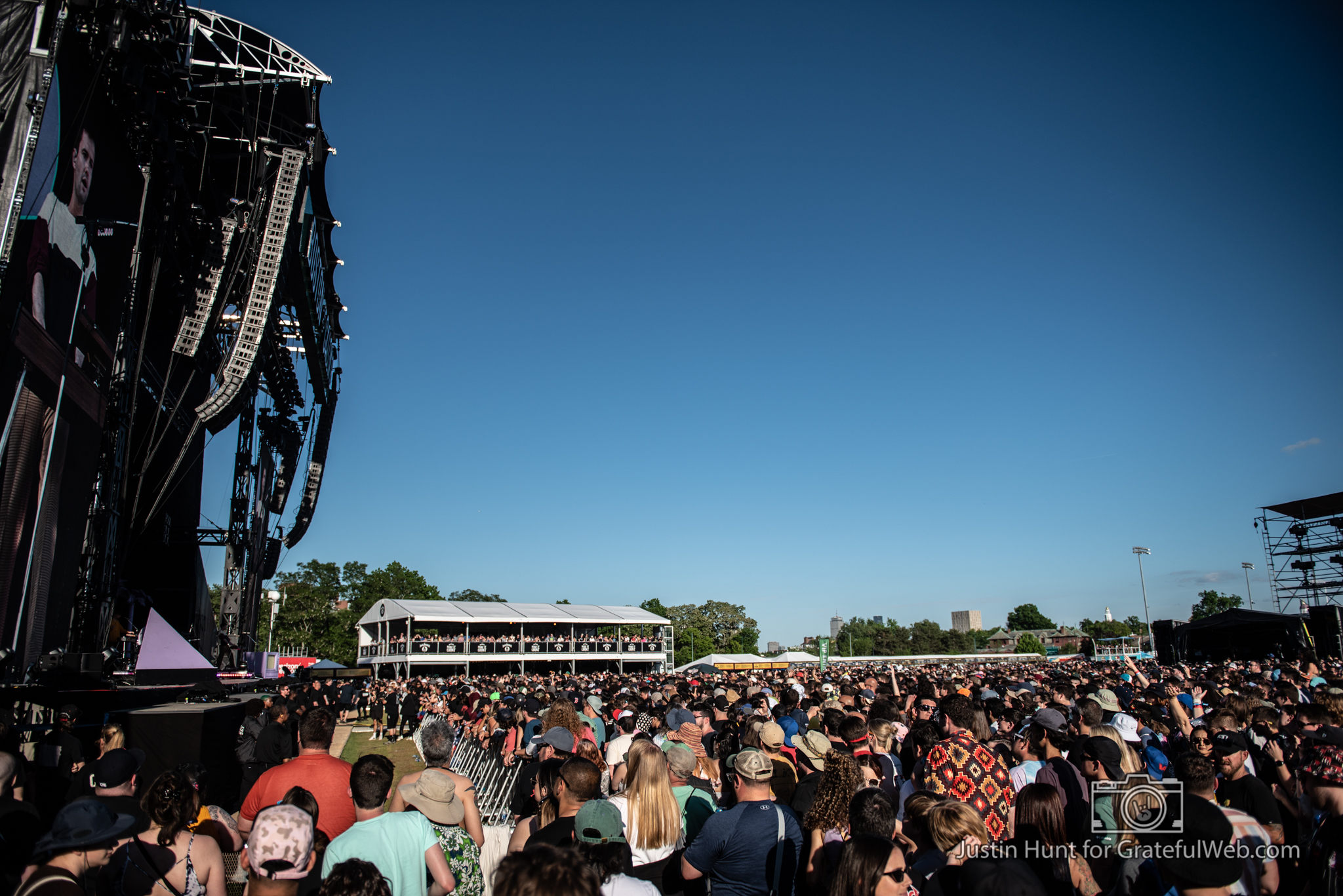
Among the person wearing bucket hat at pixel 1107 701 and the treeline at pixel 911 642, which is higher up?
the person wearing bucket hat at pixel 1107 701

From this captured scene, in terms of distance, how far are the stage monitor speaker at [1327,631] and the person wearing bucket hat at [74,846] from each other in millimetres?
35019

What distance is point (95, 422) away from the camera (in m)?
13.1

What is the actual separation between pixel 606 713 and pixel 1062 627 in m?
155

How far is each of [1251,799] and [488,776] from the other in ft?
29.5

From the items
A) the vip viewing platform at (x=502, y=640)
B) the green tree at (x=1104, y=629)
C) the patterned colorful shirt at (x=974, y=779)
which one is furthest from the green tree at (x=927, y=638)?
the patterned colorful shirt at (x=974, y=779)

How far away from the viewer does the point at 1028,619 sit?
6314 inches

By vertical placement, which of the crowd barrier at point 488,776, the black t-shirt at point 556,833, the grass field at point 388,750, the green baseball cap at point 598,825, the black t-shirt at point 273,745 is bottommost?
the grass field at point 388,750

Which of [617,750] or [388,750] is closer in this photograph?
[617,750]

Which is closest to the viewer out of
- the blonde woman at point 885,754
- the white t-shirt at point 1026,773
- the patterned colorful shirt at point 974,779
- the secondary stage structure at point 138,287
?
the patterned colorful shirt at point 974,779

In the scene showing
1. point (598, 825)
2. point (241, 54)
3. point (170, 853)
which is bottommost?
point (170, 853)

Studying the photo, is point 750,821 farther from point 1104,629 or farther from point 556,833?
point 1104,629

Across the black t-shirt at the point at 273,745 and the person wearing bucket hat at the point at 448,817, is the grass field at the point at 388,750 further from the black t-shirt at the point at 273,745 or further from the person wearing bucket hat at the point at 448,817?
the person wearing bucket hat at the point at 448,817

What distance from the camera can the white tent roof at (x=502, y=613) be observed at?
4294 centimetres
